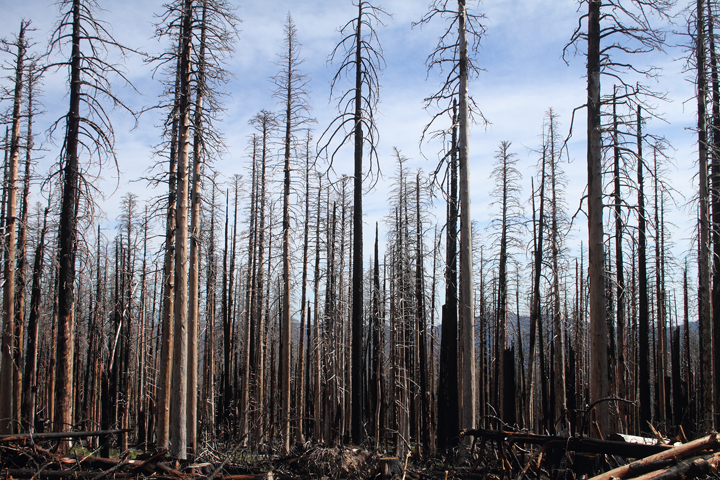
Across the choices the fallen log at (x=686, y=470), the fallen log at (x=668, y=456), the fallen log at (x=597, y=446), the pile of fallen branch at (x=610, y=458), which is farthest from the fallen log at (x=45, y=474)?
the fallen log at (x=686, y=470)

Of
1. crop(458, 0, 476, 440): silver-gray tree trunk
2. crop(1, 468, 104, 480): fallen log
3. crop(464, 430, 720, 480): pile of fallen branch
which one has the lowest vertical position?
crop(1, 468, 104, 480): fallen log

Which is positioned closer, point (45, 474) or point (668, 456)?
point (668, 456)

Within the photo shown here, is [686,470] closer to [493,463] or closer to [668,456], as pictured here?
[668,456]

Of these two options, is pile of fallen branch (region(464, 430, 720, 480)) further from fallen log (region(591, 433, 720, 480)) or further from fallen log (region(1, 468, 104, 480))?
fallen log (region(1, 468, 104, 480))

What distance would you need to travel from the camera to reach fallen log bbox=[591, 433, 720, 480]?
466cm

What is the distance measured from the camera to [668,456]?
5008 millimetres

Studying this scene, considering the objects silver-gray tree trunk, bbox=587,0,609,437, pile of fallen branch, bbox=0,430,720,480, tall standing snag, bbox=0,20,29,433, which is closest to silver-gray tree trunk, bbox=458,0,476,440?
silver-gray tree trunk, bbox=587,0,609,437

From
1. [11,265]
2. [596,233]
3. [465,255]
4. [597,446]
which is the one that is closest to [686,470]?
[597,446]

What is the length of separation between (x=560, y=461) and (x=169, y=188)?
1266 cm

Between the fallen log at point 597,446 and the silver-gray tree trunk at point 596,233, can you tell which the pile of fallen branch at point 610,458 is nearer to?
the fallen log at point 597,446

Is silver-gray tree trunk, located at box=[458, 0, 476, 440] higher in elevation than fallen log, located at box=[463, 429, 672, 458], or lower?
higher

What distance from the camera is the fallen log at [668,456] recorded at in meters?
4.66

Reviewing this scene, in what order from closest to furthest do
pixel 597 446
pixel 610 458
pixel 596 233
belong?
pixel 597 446 → pixel 610 458 → pixel 596 233

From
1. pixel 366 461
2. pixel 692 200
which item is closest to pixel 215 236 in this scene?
pixel 366 461
